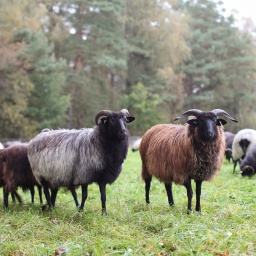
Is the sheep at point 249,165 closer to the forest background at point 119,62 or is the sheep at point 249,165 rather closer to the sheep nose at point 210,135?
the sheep nose at point 210,135

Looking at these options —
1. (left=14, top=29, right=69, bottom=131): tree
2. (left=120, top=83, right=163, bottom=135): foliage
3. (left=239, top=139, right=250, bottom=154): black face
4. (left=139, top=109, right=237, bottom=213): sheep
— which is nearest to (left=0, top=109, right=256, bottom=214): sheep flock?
(left=139, top=109, right=237, bottom=213): sheep

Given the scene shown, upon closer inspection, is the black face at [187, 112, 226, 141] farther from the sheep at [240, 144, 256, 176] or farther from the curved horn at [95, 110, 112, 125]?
the sheep at [240, 144, 256, 176]

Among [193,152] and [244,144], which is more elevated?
[193,152]

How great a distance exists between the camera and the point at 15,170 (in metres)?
6.36

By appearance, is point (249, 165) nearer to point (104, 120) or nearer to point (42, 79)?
point (104, 120)

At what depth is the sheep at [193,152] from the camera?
18.3ft

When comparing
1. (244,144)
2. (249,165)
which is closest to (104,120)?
(249,165)

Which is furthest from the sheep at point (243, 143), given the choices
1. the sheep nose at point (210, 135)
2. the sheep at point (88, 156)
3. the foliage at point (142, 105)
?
the foliage at point (142, 105)

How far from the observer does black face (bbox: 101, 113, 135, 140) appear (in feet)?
18.4

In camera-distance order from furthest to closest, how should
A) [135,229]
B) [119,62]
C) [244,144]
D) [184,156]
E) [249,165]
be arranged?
1. [119,62]
2. [244,144]
3. [249,165]
4. [184,156]
5. [135,229]

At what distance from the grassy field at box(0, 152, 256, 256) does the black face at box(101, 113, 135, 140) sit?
1.18 meters

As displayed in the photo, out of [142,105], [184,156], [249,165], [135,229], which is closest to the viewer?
[135,229]

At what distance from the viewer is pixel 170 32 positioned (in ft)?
113

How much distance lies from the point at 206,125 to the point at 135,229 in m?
1.86
